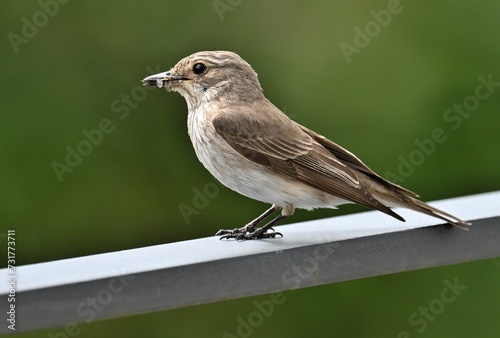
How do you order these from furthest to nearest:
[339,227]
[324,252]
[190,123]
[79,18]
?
1. [79,18]
2. [190,123]
3. [339,227]
4. [324,252]

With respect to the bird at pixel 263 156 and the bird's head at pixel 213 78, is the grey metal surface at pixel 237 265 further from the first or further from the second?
the bird's head at pixel 213 78

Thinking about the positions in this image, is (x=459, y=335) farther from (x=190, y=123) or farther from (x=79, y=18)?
(x=79, y=18)

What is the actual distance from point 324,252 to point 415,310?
73.8 inches

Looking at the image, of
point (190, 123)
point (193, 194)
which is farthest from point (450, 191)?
point (190, 123)

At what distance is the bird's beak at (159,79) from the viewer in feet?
13.1

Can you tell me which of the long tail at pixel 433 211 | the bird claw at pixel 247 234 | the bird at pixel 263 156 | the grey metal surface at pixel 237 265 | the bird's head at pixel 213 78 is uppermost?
the bird's head at pixel 213 78

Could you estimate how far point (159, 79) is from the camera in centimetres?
405

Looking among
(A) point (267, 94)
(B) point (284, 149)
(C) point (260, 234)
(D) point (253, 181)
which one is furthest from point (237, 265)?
(A) point (267, 94)

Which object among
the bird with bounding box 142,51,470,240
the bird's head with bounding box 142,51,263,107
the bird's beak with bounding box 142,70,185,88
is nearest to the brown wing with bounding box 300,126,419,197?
the bird with bounding box 142,51,470,240

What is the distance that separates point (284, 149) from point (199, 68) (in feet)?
1.83

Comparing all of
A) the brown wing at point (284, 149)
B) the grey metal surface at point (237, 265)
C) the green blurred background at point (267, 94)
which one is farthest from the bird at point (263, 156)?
the green blurred background at point (267, 94)

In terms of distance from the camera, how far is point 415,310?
498cm

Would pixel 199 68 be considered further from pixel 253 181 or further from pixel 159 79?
pixel 253 181

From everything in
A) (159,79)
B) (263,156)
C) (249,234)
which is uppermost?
(159,79)
